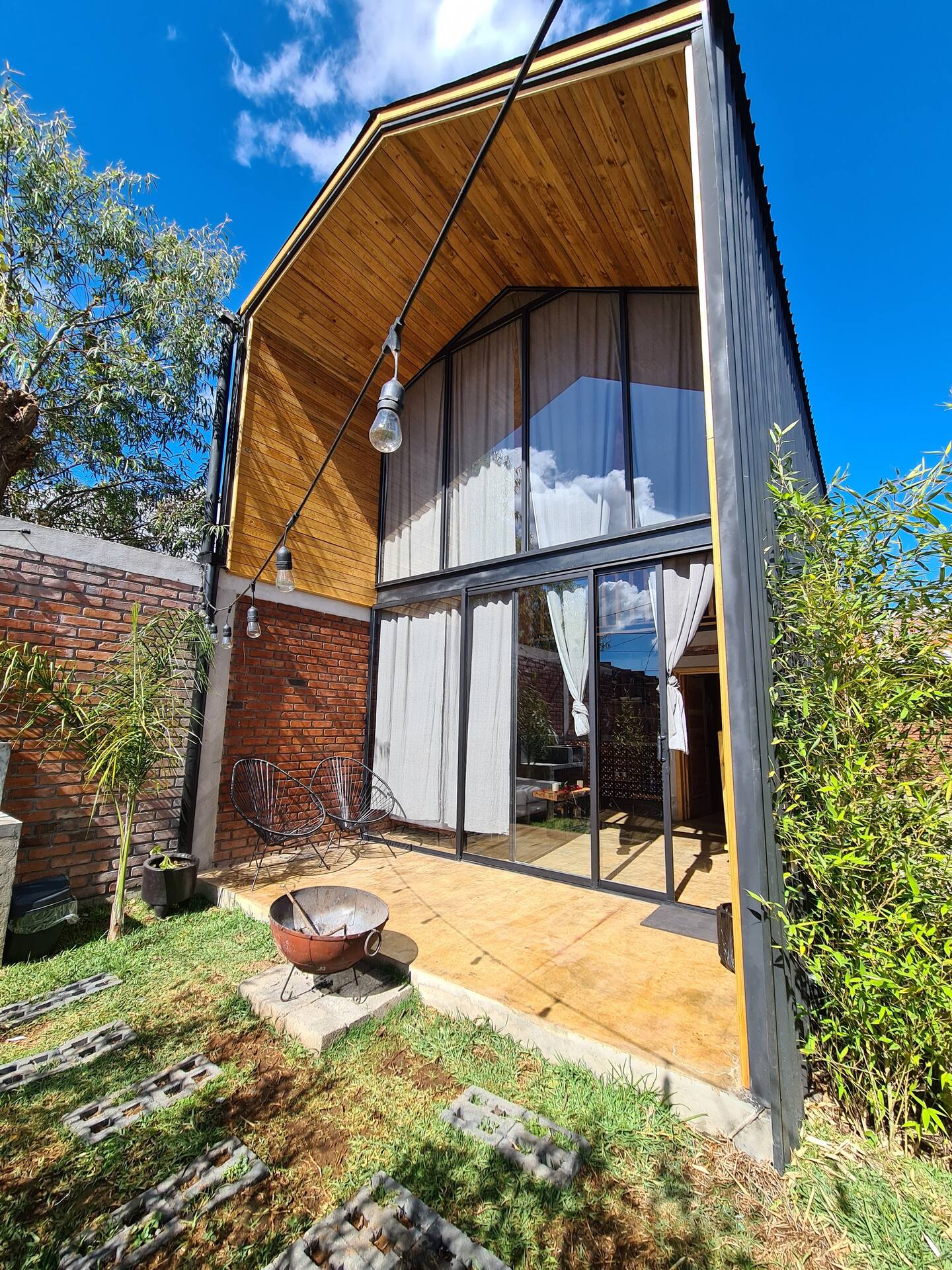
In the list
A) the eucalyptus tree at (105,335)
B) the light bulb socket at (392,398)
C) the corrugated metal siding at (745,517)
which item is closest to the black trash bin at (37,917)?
the light bulb socket at (392,398)

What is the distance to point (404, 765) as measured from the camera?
5.45 m

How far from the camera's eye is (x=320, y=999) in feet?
8.34

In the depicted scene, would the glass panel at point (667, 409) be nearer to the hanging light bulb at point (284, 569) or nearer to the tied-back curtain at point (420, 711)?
the tied-back curtain at point (420, 711)

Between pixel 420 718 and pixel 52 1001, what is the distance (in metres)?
3.34

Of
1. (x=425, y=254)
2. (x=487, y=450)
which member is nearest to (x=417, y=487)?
(x=487, y=450)

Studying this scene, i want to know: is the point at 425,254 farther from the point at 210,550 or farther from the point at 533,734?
the point at 533,734

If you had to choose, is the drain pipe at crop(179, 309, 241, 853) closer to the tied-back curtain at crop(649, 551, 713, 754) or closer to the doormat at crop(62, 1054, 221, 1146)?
the doormat at crop(62, 1054, 221, 1146)

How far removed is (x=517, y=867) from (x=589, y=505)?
10.1ft

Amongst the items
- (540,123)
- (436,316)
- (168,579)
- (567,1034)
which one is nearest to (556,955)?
(567,1034)

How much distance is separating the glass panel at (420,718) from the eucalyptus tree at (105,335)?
2.59 m

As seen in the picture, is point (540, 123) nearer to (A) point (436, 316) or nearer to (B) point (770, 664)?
(A) point (436, 316)

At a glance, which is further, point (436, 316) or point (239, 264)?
point (239, 264)

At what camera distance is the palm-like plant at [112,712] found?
10.7 feet

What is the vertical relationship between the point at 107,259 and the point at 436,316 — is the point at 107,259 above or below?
above
